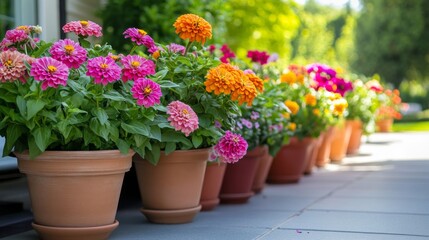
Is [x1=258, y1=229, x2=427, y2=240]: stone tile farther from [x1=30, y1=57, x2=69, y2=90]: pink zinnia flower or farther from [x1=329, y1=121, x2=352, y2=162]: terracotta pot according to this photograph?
[x1=329, y1=121, x2=352, y2=162]: terracotta pot

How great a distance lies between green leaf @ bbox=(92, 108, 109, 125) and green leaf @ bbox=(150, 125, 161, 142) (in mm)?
283

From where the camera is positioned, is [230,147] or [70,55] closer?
[70,55]

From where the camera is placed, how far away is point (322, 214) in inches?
163

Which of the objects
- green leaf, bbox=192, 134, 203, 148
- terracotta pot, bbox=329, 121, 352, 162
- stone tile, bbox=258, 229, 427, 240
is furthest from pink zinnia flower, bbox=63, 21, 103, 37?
terracotta pot, bbox=329, 121, 352, 162

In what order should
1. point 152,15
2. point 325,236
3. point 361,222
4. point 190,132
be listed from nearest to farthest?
point 190,132 < point 325,236 < point 361,222 < point 152,15

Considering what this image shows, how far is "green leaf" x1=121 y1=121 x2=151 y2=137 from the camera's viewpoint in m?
3.10

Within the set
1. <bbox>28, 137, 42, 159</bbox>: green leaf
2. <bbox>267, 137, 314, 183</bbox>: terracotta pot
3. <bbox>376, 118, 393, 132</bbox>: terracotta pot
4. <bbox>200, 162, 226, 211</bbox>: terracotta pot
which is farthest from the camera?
<bbox>376, 118, 393, 132</bbox>: terracotta pot

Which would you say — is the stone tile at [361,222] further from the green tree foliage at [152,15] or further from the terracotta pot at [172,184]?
the green tree foliage at [152,15]

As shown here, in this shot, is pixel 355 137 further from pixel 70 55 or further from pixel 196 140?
pixel 70 55

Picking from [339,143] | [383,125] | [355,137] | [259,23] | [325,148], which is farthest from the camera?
[383,125]

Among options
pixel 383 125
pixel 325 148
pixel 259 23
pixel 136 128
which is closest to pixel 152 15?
pixel 136 128

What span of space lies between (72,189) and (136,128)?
0.40m

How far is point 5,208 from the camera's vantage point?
381 centimetres

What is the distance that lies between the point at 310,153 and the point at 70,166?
3.66m
